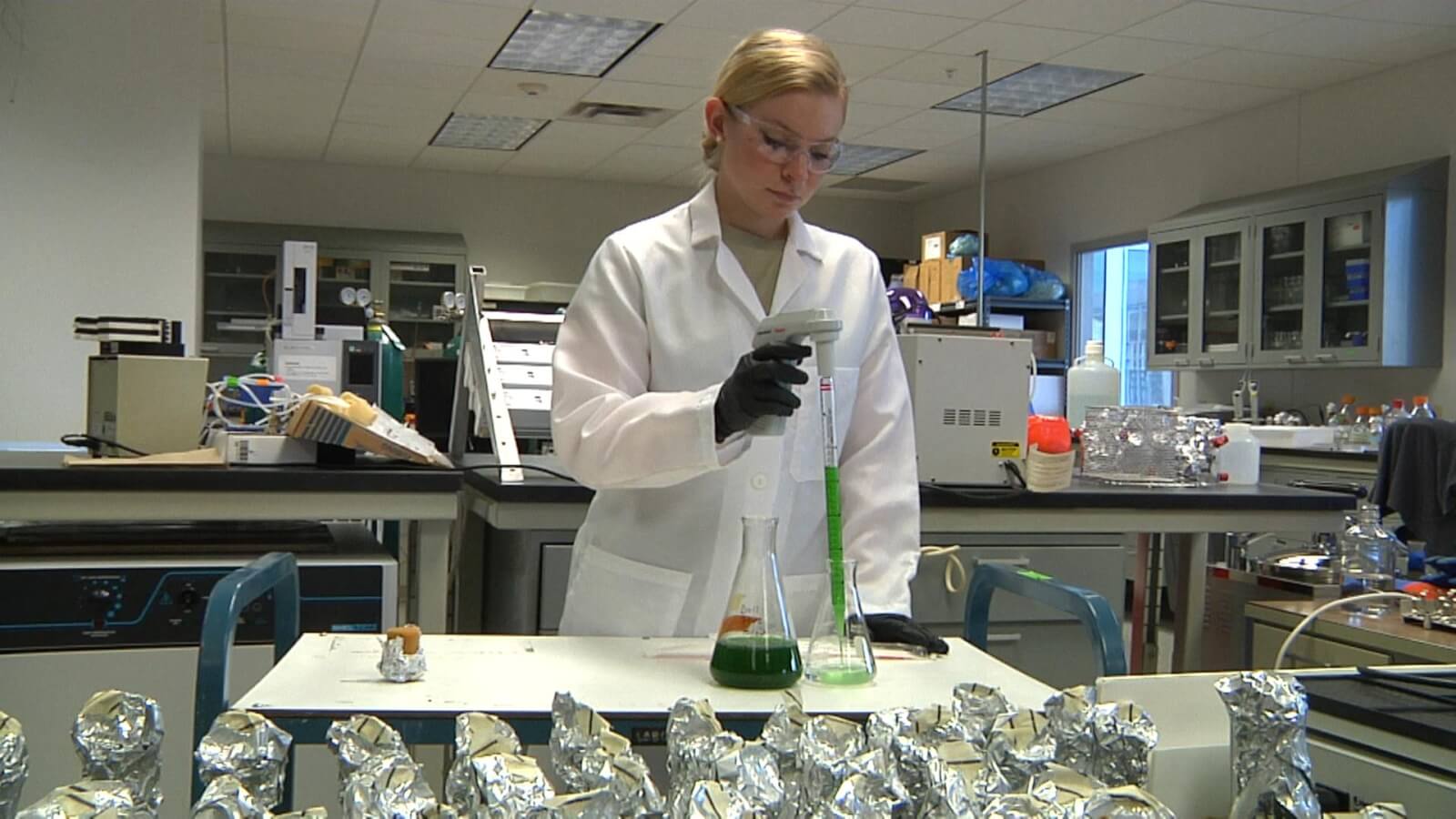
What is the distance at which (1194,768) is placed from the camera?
2.39ft

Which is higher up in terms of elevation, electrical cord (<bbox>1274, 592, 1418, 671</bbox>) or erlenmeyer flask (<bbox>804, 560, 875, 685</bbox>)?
erlenmeyer flask (<bbox>804, 560, 875, 685</bbox>)

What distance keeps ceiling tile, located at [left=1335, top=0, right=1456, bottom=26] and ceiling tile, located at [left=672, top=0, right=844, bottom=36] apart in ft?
5.99

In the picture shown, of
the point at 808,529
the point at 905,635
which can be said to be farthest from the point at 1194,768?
the point at 808,529

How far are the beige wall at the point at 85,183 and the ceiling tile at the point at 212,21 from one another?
401 mm

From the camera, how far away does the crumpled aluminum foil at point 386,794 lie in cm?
57

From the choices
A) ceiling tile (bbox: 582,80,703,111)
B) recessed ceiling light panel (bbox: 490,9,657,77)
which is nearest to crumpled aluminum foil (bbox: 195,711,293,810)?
recessed ceiling light panel (bbox: 490,9,657,77)

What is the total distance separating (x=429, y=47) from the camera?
5.08 metres

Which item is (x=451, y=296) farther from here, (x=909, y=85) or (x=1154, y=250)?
(x=1154, y=250)

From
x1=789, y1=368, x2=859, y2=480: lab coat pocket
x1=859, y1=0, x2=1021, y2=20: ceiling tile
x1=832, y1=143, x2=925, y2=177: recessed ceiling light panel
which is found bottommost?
x1=789, y1=368, x2=859, y2=480: lab coat pocket

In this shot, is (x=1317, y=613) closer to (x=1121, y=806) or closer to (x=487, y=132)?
(x=1121, y=806)

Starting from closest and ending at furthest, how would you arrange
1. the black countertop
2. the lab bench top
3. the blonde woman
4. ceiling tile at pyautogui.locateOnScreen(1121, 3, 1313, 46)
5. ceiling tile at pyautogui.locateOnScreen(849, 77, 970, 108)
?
the blonde woman < the black countertop < the lab bench top < ceiling tile at pyautogui.locateOnScreen(1121, 3, 1313, 46) < ceiling tile at pyautogui.locateOnScreen(849, 77, 970, 108)

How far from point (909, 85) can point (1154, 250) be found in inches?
66.2

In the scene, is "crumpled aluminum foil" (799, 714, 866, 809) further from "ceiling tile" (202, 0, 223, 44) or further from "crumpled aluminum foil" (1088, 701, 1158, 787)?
"ceiling tile" (202, 0, 223, 44)

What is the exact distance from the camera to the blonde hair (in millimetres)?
1390
